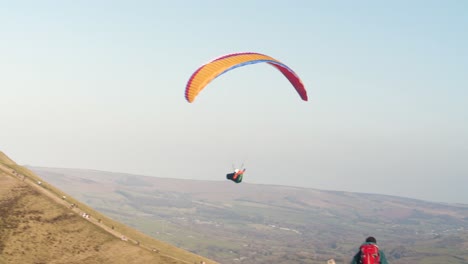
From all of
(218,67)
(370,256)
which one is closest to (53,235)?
(218,67)

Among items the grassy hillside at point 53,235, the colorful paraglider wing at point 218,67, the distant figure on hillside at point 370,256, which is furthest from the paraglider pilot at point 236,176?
the grassy hillside at point 53,235

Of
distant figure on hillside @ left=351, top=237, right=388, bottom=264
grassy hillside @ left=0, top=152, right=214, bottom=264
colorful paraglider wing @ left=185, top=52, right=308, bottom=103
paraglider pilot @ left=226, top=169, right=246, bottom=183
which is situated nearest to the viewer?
distant figure on hillside @ left=351, top=237, right=388, bottom=264

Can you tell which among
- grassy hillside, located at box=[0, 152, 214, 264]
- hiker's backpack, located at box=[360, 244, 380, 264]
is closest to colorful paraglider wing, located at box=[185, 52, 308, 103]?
hiker's backpack, located at box=[360, 244, 380, 264]

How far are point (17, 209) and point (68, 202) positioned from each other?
20907mm

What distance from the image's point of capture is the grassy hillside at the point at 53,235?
10438cm

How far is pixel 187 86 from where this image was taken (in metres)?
54.7

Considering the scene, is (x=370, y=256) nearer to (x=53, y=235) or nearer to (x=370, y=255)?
(x=370, y=255)

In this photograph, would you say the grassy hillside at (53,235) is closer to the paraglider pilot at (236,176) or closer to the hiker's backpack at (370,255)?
the paraglider pilot at (236,176)

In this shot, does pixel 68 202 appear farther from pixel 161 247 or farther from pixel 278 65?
pixel 278 65

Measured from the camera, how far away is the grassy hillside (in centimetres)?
10438

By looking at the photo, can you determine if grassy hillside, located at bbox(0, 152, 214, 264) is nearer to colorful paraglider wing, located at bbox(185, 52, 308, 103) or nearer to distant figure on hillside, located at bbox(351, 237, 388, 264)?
colorful paraglider wing, located at bbox(185, 52, 308, 103)

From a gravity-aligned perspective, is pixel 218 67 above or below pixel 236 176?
above

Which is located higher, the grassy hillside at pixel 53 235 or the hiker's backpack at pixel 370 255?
the hiker's backpack at pixel 370 255

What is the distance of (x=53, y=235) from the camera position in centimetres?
11250
